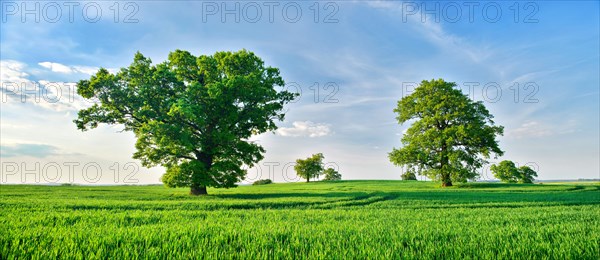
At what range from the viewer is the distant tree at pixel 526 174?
66269 millimetres

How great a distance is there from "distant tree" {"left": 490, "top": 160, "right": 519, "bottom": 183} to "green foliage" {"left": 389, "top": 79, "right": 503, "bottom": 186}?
114 ft

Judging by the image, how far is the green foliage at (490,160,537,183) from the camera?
6425 centimetres

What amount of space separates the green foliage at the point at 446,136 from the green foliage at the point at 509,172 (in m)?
34.8

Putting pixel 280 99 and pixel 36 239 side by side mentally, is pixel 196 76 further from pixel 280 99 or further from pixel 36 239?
pixel 36 239

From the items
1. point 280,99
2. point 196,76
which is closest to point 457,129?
point 280,99

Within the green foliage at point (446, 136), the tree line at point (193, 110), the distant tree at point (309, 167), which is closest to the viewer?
the tree line at point (193, 110)

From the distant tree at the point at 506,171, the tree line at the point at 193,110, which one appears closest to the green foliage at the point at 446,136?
the tree line at the point at 193,110

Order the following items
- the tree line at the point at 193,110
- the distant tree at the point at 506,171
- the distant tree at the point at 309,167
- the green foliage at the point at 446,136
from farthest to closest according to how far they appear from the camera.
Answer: the distant tree at the point at 309,167, the distant tree at the point at 506,171, the green foliage at the point at 446,136, the tree line at the point at 193,110

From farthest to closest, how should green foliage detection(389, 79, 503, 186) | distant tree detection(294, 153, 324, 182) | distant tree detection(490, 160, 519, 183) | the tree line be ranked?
distant tree detection(294, 153, 324, 182)
distant tree detection(490, 160, 519, 183)
green foliage detection(389, 79, 503, 186)
the tree line

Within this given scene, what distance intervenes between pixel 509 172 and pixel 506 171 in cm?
56

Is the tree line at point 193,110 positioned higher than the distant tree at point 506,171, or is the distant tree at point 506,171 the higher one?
the tree line at point 193,110

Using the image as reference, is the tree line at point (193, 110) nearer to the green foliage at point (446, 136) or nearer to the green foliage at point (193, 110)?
the green foliage at point (193, 110)

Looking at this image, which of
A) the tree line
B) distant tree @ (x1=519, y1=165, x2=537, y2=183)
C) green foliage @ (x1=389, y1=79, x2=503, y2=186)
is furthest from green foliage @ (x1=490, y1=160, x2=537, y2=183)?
the tree line

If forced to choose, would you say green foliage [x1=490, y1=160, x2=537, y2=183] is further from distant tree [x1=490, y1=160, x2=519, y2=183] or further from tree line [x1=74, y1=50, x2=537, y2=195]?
tree line [x1=74, y1=50, x2=537, y2=195]
